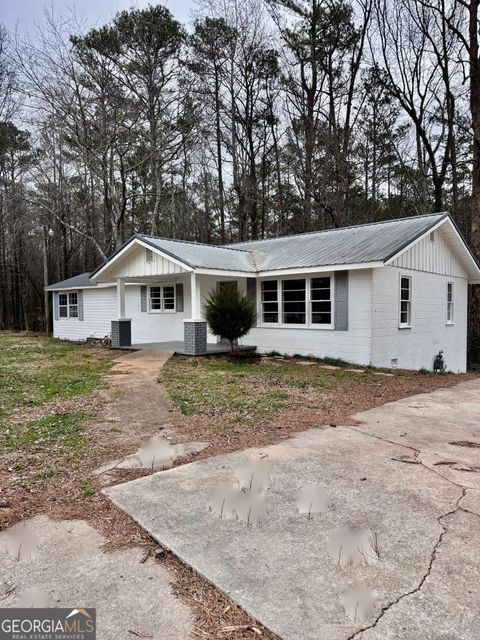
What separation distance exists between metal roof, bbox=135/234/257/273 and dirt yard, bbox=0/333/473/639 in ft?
8.68

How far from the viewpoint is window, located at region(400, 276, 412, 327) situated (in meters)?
11.6

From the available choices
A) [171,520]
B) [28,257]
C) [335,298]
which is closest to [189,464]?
[171,520]

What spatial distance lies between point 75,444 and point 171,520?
2108 millimetres

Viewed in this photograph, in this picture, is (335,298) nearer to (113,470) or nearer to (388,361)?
(388,361)

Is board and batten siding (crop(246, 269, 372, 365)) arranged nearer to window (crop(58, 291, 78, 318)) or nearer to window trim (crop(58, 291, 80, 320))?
window trim (crop(58, 291, 80, 320))

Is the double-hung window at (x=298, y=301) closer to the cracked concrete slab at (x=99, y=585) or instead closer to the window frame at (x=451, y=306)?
the window frame at (x=451, y=306)

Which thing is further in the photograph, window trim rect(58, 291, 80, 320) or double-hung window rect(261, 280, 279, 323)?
window trim rect(58, 291, 80, 320)

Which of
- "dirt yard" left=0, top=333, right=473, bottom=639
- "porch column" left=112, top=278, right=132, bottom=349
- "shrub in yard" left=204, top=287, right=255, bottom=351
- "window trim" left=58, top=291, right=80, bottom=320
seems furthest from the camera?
"window trim" left=58, top=291, right=80, bottom=320

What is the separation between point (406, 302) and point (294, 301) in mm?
3066

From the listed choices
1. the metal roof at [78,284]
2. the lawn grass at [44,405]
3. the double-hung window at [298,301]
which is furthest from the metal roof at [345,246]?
the metal roof at [78,284]

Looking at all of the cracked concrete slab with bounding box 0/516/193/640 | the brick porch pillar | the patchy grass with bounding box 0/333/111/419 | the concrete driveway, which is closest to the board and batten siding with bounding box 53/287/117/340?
the patchy grass with bounding box 0/333/111/419

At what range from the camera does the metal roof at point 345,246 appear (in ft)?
34.3

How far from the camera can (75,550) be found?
100 inches

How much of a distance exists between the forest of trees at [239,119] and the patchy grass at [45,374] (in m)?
7.60
